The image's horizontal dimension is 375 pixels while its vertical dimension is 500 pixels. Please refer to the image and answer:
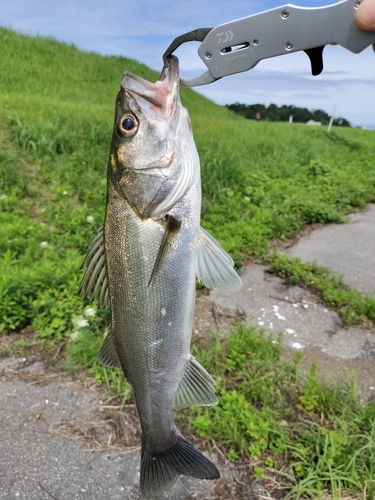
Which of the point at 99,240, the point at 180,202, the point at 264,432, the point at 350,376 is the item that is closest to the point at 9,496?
the point at 264,432

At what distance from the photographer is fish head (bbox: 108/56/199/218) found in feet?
5.21

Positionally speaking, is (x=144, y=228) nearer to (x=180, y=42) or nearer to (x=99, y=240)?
(x=99, y=240)

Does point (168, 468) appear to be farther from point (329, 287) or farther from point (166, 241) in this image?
point (329, 287)

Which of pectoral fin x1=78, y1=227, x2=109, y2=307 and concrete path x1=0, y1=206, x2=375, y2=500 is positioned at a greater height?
pectoral fin x1=78, y1=227, x2=109, y2=307

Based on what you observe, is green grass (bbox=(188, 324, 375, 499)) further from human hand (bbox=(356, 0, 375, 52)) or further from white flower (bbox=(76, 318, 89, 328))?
human hand (bbox=(356, 0, 375, 52))

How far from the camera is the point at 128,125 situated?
160 centimetres

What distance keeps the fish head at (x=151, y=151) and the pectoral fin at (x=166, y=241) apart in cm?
6

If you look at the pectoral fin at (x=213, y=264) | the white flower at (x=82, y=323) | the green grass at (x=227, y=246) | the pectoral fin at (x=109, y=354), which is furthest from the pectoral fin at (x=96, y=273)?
the white flower at (x=82, y=323)

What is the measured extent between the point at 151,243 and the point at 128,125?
1.43 ft

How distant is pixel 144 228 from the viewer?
160 centimetres

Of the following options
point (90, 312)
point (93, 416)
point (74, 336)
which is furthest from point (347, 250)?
point (93, 416)

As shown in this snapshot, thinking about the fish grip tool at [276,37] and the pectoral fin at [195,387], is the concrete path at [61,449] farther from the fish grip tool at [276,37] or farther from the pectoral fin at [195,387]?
the fish grip tool at [276,37]

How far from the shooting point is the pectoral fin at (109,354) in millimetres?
1736

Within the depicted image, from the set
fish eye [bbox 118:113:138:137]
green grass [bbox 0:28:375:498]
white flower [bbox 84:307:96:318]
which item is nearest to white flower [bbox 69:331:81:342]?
green grass [bbox 0:28:375:498]
